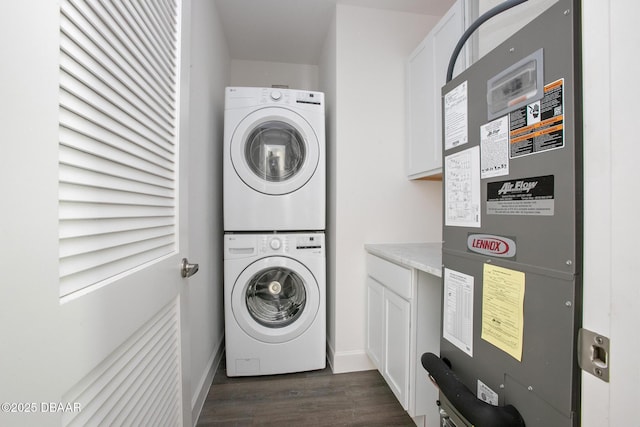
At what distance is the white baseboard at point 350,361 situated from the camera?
74.0 inches

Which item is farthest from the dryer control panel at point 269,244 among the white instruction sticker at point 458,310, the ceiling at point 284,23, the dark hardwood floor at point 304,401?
the ceiling at point 284,23

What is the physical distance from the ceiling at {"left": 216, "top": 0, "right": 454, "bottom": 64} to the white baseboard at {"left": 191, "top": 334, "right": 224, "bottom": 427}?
2.61 m

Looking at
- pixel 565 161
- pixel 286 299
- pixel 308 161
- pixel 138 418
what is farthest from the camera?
pixel 286 299

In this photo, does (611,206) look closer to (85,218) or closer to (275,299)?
(85,218)

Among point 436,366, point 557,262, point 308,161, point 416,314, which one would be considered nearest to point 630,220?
point 557,262

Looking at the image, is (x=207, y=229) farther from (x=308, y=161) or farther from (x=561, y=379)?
(x=561, y=379)

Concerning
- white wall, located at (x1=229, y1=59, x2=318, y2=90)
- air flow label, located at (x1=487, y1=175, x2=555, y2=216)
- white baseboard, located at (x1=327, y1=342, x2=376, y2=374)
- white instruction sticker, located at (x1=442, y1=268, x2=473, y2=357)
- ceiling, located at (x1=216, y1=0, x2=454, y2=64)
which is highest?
ceiling, located at (x1=216, y1=0, x2=454, y2=64)

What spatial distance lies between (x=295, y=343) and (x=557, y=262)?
1.66 meters

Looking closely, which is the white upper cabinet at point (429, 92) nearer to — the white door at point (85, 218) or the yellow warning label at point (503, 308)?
the yellow warning label at point (503, 308)

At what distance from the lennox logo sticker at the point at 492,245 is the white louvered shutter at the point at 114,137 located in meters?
0.96

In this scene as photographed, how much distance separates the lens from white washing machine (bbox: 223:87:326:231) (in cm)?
182

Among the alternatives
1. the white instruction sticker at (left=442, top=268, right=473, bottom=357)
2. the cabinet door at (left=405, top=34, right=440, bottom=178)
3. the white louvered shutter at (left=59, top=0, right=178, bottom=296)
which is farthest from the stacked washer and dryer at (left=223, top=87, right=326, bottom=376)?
the white instruction sticker at (left=442, top=268, right=473, bottom=357)

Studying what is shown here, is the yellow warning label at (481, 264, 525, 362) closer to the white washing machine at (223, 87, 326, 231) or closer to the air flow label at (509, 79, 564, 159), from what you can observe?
the air flow label at (509, 79, 564, 159)

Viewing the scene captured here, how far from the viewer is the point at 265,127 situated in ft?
6.31
